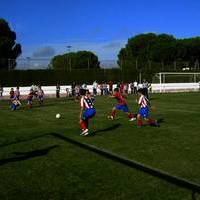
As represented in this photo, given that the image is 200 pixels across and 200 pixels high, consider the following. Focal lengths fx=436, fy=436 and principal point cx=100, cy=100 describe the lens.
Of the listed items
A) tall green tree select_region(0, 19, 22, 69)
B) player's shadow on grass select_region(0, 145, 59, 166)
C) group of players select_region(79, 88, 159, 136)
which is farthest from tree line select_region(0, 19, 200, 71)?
player's shadow on grass select_region(0, 145, 59, 166)

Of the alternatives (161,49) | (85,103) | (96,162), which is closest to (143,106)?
(85,103)

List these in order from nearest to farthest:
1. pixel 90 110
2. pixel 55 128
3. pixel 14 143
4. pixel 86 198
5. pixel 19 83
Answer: pixel 86 198 → pixel 14 143 → pixel 90 110 → pixel 55 128 → pixel 19 83

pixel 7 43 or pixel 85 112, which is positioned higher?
pixel 7 43

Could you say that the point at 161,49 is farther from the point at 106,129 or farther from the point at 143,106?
the point at 106,129

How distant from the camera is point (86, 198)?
26.2 feet

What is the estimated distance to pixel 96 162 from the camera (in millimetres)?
10953

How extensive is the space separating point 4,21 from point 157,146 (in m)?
62.9

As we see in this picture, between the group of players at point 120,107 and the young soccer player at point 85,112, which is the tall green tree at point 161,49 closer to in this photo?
the group of players at point 120,107

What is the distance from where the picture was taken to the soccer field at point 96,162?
8359mm

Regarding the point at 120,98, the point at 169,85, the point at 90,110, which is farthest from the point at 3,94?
the point at 90,110

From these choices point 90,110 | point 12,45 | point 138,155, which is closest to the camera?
point 138,155

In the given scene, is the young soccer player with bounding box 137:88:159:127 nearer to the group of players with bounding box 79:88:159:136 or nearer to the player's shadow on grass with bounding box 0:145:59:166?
the group of players with bounding box 79:88:159:136

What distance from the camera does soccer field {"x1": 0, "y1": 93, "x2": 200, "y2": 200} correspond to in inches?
329

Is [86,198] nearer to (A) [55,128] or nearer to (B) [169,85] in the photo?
(A) [55,128]
